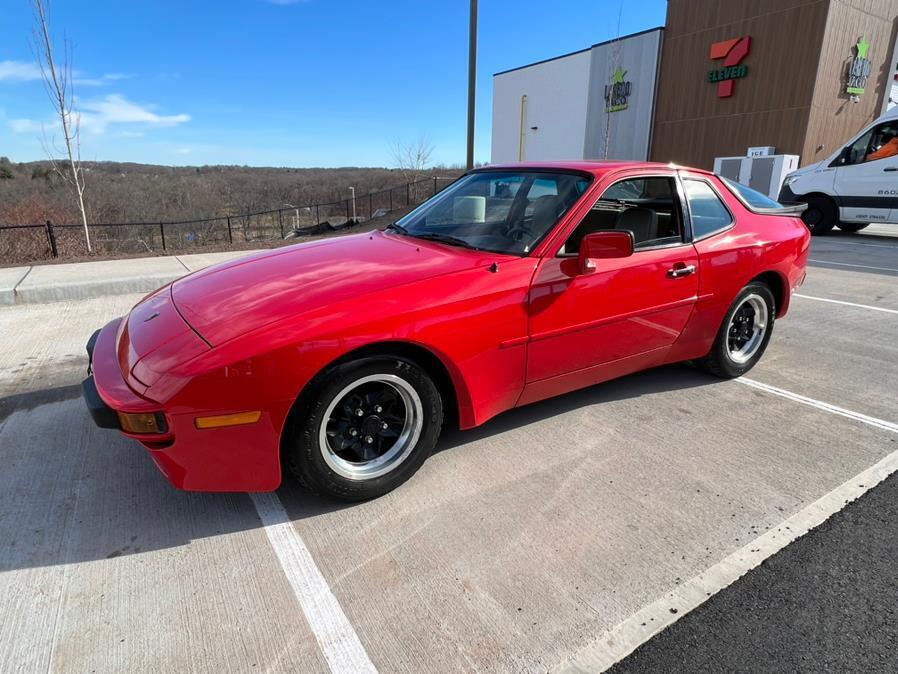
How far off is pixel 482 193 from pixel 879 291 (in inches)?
251

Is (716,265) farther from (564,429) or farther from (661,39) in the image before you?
(661,39)

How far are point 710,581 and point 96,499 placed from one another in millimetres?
2754

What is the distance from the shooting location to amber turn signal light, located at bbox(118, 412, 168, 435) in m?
2.10

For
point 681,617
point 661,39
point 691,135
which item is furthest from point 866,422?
point 661,39

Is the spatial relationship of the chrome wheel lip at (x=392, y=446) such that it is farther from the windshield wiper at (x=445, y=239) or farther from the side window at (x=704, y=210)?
the side window at (x=704, y=210)

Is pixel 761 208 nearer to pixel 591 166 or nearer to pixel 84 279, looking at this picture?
pixel 591 166

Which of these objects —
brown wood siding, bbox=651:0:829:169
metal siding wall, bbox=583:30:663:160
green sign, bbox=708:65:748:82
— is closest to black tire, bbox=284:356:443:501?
brown wood siding, bbox=651:0:829:169

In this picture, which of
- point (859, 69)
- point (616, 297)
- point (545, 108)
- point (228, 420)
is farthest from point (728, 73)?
point (228, 420)

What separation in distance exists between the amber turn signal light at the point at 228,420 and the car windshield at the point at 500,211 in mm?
1518

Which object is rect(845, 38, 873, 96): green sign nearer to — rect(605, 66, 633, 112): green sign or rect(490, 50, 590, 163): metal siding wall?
rect(605, 66, 633, 112): green sign

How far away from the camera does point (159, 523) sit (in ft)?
7.83

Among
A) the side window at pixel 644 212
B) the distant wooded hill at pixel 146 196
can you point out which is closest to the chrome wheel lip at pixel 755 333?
the side window at pixel 644 212

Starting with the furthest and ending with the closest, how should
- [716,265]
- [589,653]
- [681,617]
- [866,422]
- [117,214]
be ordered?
[117,214]
[716,265]
[866,422]
[681,617]
[589,653]

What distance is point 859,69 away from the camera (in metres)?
19.8
